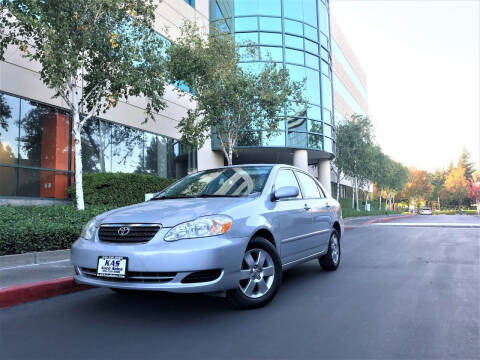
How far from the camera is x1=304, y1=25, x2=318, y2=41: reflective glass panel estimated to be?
82.5 ft

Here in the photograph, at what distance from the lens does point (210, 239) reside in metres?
3.59

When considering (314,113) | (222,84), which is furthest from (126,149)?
(314,113)

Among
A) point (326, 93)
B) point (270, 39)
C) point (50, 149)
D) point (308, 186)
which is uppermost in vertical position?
point (270, 39)

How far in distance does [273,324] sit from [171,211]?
144cm

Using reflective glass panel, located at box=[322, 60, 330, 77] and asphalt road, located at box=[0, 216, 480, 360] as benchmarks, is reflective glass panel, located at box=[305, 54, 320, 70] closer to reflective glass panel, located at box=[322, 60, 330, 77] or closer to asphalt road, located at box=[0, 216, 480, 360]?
reflective glass panel, located at box=[322, 60, 330, 77]

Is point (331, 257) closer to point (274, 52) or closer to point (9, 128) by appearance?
point (9, 128)

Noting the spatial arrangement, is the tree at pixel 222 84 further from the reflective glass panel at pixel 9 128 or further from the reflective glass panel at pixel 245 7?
the reflective glass panel at pixel 245 7

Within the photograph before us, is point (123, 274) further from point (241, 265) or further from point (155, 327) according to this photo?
point (241, 265)

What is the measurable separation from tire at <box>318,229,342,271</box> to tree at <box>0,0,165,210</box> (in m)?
6.21

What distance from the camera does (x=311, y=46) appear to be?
83.0 feet

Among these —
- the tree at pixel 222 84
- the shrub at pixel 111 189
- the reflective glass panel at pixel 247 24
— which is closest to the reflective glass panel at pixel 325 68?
the reflective glass panel at pixel 247 24

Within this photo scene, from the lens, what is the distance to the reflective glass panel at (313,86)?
24911 mm

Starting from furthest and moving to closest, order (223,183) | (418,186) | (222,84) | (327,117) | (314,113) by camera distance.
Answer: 1. (418,186)
2. (327,117)
3. (314,113)
4. (222,84)
5. (223,183)

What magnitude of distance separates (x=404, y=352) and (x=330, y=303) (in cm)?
144
